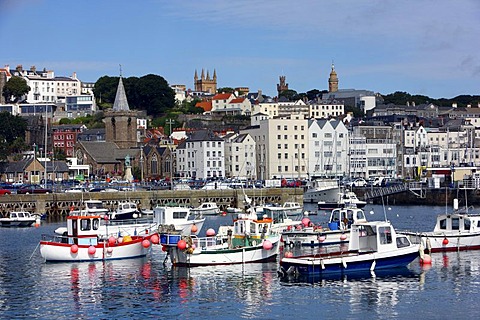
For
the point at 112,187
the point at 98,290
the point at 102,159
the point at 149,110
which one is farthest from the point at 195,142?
the point at 98,290

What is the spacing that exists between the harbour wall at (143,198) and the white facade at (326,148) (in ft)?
123

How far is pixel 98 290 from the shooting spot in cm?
3500

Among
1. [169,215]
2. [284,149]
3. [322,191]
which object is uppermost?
[284,149]

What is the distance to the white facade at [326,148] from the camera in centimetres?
12144

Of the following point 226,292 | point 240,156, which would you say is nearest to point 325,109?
point 240,156

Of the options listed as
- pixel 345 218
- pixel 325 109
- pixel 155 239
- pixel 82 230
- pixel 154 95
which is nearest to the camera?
pixel 155 239

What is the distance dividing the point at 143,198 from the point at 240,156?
45805 millimetres

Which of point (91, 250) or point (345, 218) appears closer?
point (91, 250)

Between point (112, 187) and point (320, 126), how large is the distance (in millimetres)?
36030

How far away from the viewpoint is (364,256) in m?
36.8

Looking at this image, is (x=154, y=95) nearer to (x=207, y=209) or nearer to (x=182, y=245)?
(x=207, y=209)

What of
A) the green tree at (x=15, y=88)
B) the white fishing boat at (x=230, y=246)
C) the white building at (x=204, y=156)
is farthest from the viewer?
the green tree at (x=15, y=88)

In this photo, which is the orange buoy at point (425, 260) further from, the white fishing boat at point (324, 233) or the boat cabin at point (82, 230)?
the boat cabin at point (82, 230)

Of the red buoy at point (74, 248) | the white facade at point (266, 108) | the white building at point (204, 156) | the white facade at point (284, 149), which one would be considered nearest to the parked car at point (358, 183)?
the white facade at point (284, 149)
